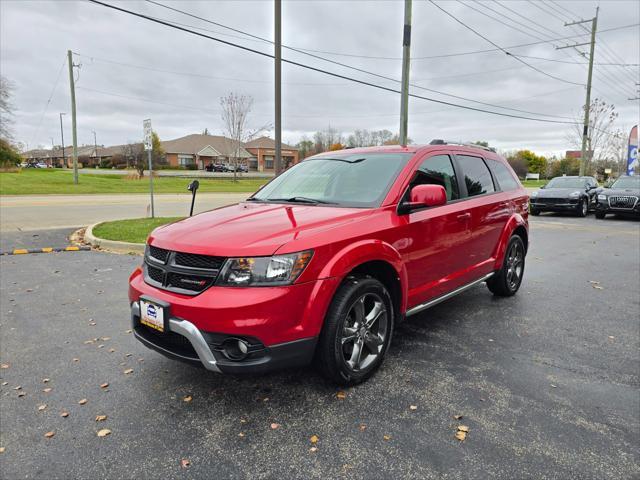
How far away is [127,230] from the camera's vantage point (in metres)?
10.1

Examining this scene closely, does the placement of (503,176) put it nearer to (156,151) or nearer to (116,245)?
(116,245)

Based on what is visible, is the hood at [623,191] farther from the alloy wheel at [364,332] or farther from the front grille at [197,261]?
the front grille at [197,261]

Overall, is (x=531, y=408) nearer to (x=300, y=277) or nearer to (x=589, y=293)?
(x=300, y=277)

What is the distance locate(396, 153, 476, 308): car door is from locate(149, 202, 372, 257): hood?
57cm

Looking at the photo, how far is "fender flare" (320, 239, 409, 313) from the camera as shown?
288 centimetres

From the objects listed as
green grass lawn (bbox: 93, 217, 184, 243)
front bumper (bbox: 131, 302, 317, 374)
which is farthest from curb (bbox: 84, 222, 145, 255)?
front bumper (bbox: 131, 302, 317, 374)

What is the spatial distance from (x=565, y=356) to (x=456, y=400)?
1406 mm

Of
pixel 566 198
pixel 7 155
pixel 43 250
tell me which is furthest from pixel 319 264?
pixel 7 155

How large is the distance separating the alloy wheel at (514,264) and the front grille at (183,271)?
400 centimetres

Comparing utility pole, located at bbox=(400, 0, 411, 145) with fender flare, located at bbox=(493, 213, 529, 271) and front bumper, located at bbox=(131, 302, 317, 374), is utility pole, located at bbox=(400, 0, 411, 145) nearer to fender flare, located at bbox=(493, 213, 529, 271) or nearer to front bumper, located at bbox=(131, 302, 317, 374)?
fender flare, located at bbox=(493, 213, 529, 271)

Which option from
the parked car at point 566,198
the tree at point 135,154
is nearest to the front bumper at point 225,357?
the parked car at point 566,198

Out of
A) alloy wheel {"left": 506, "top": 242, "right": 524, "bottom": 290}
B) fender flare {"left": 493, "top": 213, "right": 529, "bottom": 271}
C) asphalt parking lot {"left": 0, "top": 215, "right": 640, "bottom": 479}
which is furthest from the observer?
alloy wheel {"left": 506, "top": 242, "right": 524, "bottom": 290}

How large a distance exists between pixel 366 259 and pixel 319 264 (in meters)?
0.46

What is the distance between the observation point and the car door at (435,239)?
3.64 meters
